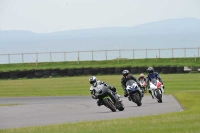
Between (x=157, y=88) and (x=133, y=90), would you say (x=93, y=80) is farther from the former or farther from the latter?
(x=157, y=88)

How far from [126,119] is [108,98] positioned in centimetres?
517

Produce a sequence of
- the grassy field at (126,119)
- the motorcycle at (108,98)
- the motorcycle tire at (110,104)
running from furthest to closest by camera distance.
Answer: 1. the motorcycle tire at (110,104)
2. the motorcycle at (108,98)
3. the grassy field at (126,119)

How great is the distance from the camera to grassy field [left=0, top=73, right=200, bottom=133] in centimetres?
1512

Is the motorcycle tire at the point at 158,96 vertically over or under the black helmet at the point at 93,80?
under

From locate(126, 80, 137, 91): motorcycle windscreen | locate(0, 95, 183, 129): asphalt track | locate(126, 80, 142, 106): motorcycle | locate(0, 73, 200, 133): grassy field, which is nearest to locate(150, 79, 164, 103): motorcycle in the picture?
locate(0, 95, 183, 129): asphalt track

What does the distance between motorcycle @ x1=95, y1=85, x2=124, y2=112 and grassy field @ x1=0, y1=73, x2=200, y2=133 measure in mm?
2586

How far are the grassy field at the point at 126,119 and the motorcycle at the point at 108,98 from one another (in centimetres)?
259

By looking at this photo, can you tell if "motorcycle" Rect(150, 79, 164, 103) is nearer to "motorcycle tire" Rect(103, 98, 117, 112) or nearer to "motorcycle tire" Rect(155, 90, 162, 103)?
"motorcycle tire" Rect(155, 90, 162, 103)

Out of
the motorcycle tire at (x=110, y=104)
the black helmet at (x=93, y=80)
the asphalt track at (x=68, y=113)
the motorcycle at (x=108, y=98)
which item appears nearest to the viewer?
the asphalt track at (x=68, y=113)

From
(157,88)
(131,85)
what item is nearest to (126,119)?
(131,85)

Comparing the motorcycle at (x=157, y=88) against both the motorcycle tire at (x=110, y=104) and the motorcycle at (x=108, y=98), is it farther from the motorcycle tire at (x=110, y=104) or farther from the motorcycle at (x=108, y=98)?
the motorcycle tire at (x=110, y=104)

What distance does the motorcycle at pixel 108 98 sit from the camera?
23594mm

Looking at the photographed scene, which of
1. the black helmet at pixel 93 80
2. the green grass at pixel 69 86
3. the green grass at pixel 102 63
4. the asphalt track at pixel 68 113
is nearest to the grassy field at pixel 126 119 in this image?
the green grass at pixel 69 86

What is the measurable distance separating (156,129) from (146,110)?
924cm
